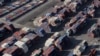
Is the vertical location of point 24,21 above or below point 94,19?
above

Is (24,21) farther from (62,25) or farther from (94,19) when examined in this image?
(94,19)

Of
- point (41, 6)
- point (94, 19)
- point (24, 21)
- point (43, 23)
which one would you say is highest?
point (41, 6)

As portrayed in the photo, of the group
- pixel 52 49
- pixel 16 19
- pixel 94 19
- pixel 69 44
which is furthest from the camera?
pixel 16 19

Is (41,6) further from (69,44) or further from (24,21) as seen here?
(69,44)

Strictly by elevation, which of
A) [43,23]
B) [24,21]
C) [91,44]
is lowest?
[91,44]

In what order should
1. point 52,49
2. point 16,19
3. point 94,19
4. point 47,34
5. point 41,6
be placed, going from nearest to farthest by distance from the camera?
1. point 52,49
2. point 47,34
3. point 94,19
4. point 16,19
5. point 41,6

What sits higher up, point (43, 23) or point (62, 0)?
point (62, 0)

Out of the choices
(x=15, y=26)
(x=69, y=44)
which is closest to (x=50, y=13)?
(x=15, y=26)

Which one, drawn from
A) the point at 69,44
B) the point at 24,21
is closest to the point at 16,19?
the point at 24,21

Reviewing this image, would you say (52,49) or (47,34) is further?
(47,34)
